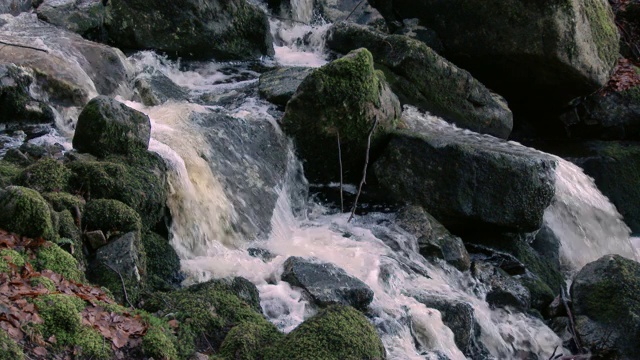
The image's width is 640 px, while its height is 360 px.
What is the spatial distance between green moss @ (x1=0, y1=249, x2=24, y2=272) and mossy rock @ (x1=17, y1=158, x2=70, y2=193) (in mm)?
1517

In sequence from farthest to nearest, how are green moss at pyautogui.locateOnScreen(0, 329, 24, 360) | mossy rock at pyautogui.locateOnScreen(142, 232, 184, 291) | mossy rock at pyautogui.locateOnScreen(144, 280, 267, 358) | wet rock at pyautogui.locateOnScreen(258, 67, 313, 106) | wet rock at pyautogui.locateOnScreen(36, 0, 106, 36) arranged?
wet rock at pyautogui.locateOnScreen(36, 0, 106, 36) < wet rock at pyautogui.locateOnScreen(258, 67, 313, 106) < mossy rock at pyautogui.locateOnScreen(142, 232, 184, 291) < mossy rock at pyautogui.locateOnScreen(144, 280, 267, 358) < green moss at pyautogui.locateOnScreen(0, 329, 24, 360)

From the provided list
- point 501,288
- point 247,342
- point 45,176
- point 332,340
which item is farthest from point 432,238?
point 45,176

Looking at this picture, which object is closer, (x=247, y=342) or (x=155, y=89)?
(x=247, y=342)

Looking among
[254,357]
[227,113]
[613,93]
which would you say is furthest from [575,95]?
[254,357]

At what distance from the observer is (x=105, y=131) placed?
755cm

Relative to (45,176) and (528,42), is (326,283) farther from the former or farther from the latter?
(528,42)

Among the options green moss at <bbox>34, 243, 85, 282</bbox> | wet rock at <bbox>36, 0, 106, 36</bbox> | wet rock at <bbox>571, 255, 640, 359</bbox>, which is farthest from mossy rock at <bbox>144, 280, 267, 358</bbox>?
wet rock at <bbox>36, 0, 106, 36</bbox>

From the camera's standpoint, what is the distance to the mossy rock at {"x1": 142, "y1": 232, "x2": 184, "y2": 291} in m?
6.88

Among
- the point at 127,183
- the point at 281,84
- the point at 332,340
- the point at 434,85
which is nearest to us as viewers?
the point at 332,340

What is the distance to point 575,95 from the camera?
582 inches

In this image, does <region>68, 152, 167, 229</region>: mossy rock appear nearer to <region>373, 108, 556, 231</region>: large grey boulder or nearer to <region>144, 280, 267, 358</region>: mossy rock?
<region>144, 280, 267, 358</region>: mossy rock

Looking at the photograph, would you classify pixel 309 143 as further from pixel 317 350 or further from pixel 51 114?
pixel 317 350

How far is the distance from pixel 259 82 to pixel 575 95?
708 centimetres

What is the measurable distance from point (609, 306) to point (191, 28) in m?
8.62
